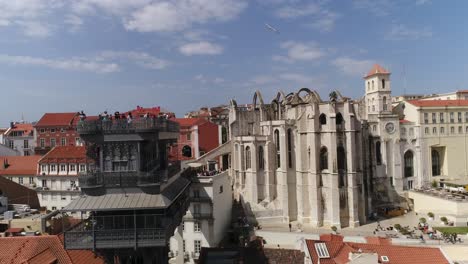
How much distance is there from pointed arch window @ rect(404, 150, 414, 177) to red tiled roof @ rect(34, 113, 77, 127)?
204ft

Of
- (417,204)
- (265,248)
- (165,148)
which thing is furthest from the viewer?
(417,204)

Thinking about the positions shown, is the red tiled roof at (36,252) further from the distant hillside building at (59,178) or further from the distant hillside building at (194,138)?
the distant hillside building at (194,138)

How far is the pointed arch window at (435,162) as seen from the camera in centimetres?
6638

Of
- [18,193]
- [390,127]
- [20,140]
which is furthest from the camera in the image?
[20,140]

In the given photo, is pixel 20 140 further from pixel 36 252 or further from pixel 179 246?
pixel 36 252

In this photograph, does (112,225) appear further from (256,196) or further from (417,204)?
(417,204)

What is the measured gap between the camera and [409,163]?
208 feet

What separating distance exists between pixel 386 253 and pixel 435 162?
4267cm

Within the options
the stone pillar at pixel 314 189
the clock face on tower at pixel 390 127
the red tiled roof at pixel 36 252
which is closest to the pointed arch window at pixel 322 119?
the stone pillar at pixel 314 189

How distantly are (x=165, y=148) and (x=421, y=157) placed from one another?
49.8 m

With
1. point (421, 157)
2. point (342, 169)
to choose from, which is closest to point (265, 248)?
point (342, 169)

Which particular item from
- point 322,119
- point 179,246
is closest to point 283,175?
point 322,119

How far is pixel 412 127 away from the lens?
63.9 meters

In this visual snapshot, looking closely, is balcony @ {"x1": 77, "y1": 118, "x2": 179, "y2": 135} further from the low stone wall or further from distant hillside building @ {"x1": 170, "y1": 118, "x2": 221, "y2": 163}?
the low stone wall
